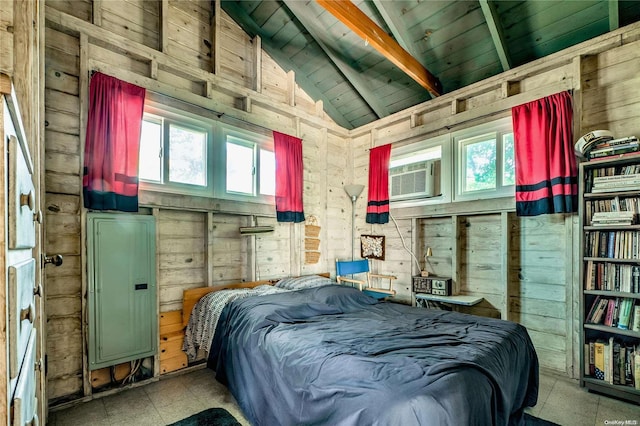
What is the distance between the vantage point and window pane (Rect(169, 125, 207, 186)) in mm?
3047

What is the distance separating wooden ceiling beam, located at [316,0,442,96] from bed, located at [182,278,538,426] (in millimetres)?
2400

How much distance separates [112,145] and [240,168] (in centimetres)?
126

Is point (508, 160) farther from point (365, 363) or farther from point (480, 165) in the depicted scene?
point (365, 363)

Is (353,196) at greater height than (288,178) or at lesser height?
lesser

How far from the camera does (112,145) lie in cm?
258

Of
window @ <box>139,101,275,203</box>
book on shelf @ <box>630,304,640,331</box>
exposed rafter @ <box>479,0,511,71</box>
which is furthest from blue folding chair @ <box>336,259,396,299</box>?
exposed rafter @ <box>479,0,511,71</box>

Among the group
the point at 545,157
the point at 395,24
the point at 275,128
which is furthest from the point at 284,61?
the point at 545,157

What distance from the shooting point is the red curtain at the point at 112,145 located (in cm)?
249

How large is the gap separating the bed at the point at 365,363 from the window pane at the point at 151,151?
54.4 inches

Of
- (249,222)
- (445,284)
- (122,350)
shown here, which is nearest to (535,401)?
(445,284)

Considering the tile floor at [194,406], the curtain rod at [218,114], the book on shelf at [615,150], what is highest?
the curtain rod at [218,114]

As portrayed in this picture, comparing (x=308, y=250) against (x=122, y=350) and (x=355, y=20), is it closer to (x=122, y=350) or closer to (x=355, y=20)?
(x=122, y=350)

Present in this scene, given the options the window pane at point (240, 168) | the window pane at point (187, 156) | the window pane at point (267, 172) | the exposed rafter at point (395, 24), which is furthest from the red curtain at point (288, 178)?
the exposed rafter at point (395, 24)

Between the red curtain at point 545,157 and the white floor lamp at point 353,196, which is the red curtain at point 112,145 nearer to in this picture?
the white floor lamp at point 353,196
